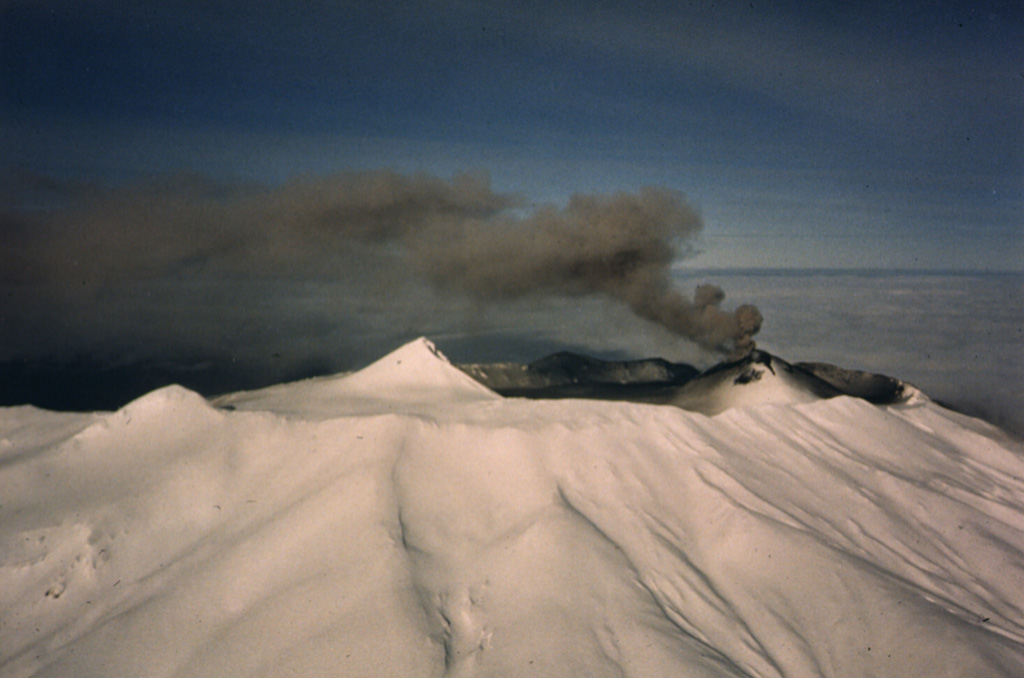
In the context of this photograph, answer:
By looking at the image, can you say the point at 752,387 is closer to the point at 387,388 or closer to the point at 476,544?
the point at 387,388

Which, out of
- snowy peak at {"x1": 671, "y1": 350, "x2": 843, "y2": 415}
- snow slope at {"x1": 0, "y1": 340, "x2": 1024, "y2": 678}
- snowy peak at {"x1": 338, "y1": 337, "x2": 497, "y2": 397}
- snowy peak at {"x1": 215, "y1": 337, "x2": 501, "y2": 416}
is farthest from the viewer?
snowy peak at {"x1": 671, "y1": 350, "x2": 843, "y2": 415}

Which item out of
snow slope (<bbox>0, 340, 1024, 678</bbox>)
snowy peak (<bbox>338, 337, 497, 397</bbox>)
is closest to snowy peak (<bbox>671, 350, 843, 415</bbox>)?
Result: snow slope (<bbox>0, 340, 1024, 678</bbox>)

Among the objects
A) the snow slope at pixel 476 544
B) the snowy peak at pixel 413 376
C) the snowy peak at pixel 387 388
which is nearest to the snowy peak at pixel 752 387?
the snow slope at pixel 476 544

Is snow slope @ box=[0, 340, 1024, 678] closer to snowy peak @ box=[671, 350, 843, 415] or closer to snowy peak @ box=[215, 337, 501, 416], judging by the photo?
snowy peak @ box=[215, 337, 501, 416]

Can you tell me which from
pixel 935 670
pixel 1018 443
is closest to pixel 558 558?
pixel 935 670

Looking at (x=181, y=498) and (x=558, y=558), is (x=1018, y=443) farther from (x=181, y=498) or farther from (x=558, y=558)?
(x=181, y=498)

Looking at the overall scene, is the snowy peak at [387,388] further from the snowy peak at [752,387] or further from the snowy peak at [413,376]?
the snowy peak at [752,387]
